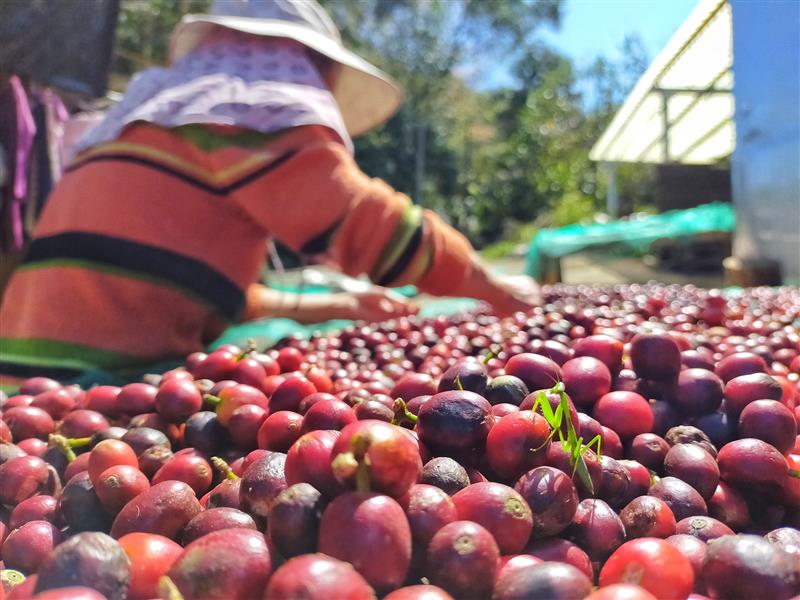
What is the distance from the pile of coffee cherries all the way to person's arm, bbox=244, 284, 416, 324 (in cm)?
181

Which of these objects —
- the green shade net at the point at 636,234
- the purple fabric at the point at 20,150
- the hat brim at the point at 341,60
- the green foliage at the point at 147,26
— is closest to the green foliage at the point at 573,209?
the green shade net at the point at 636,234

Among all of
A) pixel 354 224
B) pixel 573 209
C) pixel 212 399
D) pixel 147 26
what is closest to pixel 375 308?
pixel 354 224

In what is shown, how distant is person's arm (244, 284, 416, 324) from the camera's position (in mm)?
3191

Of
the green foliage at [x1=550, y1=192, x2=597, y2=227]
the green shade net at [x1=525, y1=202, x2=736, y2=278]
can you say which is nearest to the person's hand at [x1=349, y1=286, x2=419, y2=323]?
the green shade net at [x1=525, y1=202, x2=736, y2=278]

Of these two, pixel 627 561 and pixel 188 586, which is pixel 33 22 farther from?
pixel 627 561

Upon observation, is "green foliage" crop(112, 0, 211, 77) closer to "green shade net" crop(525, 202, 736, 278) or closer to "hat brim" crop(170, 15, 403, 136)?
"green shade net" crop(525, 202, 736, 278)

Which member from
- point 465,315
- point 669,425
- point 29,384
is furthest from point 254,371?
point 465,315

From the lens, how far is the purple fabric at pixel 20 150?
3.03 m

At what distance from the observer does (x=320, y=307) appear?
10.6 ft

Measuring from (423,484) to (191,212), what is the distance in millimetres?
1755

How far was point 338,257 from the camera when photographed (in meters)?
2.35

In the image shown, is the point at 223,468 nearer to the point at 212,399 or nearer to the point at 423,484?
the point at 212,399

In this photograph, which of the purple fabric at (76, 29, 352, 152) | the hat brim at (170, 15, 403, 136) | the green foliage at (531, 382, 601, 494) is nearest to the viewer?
the green foliage at (531, 382, 601, 494)

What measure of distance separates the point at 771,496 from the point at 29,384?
149 centimetres
